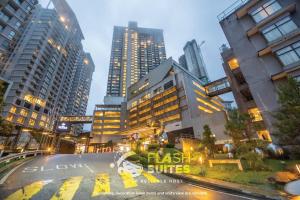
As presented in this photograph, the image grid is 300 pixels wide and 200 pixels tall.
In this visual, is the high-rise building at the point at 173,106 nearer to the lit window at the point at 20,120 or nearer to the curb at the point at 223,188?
the curb at the point at 223,188

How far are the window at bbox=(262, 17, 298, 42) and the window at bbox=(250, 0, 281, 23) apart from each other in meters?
2.12

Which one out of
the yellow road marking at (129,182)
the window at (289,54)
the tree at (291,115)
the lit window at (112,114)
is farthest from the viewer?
the lit window at (112,114)

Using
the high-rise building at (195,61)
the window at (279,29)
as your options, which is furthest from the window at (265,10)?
the high-rise building at (195,61)

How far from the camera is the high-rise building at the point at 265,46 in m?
15.9

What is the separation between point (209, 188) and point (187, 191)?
1278mm

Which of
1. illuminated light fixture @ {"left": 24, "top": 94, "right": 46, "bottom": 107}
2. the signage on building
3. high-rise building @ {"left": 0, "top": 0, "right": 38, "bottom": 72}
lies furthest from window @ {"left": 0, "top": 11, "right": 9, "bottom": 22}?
illuminated light fixture @ {"left": 24, "top": 94, "right": 46, "bottom": 107}

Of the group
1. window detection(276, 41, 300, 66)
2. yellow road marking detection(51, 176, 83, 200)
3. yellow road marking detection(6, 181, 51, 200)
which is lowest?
yellow road marking detection(51, 176, 83, 200)

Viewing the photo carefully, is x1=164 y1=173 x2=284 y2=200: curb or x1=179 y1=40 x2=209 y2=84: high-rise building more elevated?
x1=179 y1=40 x2=209 y2=84: high-rise building

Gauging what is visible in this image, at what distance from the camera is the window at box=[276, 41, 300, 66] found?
50.1 ft

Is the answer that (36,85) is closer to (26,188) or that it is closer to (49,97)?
(49,97)

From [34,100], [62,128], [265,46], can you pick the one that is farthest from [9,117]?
[265,46]

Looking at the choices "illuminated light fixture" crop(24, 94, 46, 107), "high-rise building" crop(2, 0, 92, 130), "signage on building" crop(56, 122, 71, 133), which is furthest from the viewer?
"illuminated light fixture" crop(24, 94, 46, 107)

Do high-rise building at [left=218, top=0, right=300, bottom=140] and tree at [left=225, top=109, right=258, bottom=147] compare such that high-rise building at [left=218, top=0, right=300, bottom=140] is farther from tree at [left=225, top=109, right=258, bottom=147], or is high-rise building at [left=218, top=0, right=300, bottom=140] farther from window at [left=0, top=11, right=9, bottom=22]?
window at [left=0, top=11, right=9, bottom=22]

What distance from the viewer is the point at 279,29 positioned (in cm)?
1711
